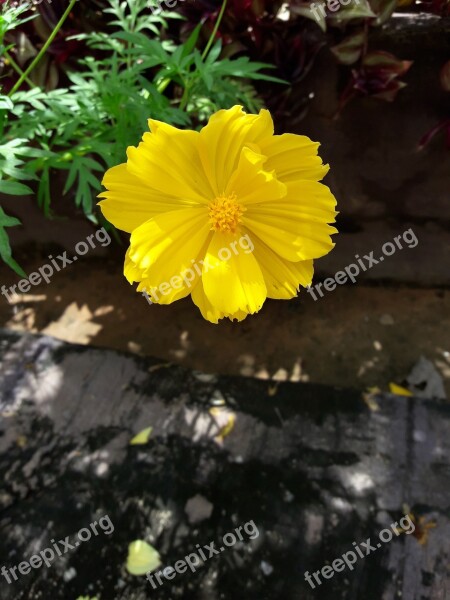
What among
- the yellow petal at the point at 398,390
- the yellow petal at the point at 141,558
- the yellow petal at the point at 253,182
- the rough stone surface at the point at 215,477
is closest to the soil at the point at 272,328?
the yellow petal at the point at 398,390

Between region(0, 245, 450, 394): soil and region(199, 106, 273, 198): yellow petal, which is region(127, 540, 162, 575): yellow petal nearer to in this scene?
region(0, 245, 450, 394): soil

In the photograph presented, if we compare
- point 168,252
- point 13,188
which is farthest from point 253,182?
point 13,188

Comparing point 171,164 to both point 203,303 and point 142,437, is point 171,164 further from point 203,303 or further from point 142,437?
point 142,437

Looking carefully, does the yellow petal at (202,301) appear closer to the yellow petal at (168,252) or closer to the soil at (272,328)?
the yellow petal at (168,252)

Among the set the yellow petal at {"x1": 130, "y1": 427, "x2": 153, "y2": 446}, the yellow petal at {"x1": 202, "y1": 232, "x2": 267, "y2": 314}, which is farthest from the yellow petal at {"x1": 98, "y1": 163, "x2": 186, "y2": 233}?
the yellow petal at {"x1": 130, "y1": 427, "x2": 153, "y2": 446}

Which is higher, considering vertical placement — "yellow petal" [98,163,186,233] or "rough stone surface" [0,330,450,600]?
"yellow petal" [98,163,186,233]
